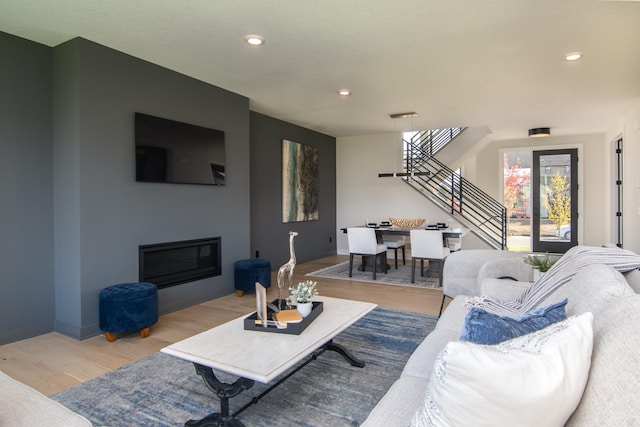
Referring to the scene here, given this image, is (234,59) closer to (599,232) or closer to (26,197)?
(26,197)

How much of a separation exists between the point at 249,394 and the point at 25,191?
269 cm

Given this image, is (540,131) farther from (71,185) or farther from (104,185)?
(71,185)

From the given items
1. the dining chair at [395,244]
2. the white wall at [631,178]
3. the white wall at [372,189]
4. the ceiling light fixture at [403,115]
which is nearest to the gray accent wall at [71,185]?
the ceiling light fixture at [403,115]

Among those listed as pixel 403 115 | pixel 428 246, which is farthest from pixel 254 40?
pixel 428 246

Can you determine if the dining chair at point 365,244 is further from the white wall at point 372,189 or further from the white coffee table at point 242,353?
the white coffee table at point 242,353

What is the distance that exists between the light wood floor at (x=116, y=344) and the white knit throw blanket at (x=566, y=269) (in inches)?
70.3

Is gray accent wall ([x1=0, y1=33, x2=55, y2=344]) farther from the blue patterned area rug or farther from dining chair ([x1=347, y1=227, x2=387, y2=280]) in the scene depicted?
dining chair ([x1=347, y1=227, x2=387, y2=280])

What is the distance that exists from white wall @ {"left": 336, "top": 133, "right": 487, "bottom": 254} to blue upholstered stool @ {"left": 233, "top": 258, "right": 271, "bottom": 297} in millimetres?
3760

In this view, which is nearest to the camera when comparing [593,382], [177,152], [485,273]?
[593,382]

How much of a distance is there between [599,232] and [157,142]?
8826 mm

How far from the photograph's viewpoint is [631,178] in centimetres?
550

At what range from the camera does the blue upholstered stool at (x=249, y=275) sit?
4539 mm

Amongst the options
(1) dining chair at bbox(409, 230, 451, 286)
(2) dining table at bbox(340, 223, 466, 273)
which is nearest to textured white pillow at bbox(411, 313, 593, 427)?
(1) dining chair at bbox(409, 230, 451, 286)

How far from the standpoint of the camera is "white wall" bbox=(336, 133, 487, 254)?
301 inches
